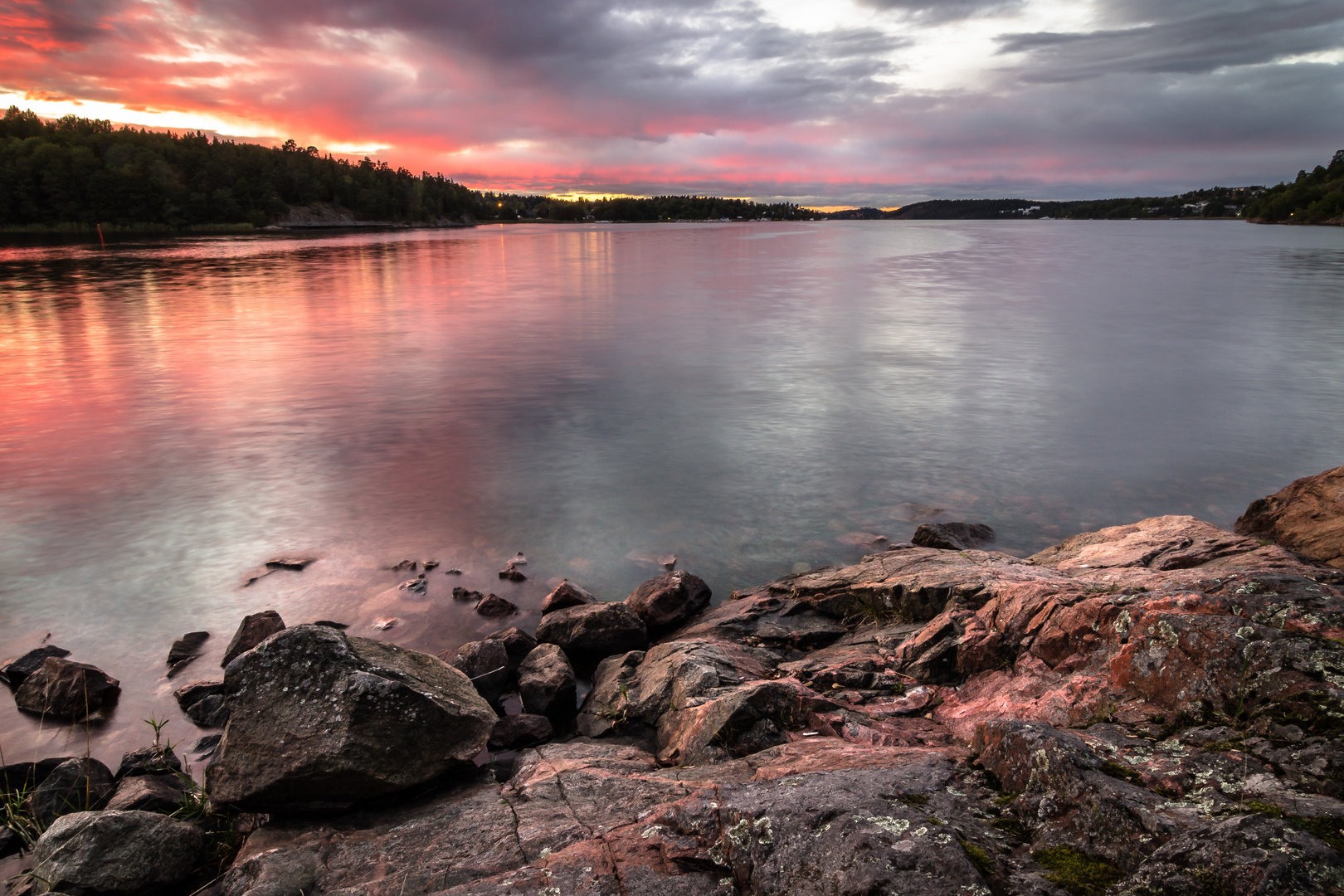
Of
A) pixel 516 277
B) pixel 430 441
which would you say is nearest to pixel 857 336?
pixel 430 441

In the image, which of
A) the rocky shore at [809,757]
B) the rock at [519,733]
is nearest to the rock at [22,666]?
the rocky shore at [809,757]

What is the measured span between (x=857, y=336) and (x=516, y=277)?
102 ft

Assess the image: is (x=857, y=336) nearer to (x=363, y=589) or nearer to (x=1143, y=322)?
(x=1143, y=322)

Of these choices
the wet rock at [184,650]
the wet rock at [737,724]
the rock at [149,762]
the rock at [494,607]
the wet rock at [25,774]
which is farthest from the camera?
the rock at [494,607]

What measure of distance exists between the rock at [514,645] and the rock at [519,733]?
947 mm

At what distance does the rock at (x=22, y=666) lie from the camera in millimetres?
6352

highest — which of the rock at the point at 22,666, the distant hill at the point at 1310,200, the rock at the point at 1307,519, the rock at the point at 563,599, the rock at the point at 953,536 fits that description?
the distant hill at the point at 1310,200

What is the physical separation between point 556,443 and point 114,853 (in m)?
10.4

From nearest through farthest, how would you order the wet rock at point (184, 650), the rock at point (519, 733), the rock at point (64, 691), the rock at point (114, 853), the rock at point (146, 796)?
the rock at point (114, 853), the rock at point (146, 796), the rock at point (519, 733), the rock at point (64, 691), the wet rock at point (184, 650)

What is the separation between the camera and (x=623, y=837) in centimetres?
315

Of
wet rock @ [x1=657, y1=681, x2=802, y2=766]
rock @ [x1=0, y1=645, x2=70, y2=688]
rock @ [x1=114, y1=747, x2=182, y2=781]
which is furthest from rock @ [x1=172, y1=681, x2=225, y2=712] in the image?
wet rock @ [x1=657, y1=681, x2=802, y2=766]

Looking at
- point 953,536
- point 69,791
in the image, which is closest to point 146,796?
point 69,791

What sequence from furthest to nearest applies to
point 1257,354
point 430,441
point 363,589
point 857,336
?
point 857,336
point 1257,354
point 430,441
point 363,589

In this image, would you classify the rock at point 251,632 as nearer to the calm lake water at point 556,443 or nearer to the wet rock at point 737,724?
the calm lake water at point 556,443
